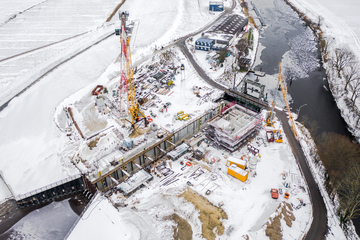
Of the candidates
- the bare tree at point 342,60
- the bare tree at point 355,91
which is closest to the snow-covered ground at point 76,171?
the bare tree at point 355,91

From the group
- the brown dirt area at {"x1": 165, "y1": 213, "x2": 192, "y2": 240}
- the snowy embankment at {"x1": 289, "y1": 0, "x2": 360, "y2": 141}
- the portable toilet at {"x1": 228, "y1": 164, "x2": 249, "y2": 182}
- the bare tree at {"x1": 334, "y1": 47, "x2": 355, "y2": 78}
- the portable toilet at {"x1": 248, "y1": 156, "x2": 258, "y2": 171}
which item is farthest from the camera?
the bare tree at {"x1": 334, "y1": 47, "x2": 355, "y2": 78}

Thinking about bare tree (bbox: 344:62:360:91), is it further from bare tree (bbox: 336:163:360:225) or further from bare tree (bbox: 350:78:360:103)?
bare tree (bbox: 336:163:360:225)

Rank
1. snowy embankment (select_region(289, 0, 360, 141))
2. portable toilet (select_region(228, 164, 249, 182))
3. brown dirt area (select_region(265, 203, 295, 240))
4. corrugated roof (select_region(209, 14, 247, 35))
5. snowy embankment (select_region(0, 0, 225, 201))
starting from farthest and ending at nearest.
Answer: corrugated roof (select_region(209, 14, 247, 35))
snowy embankment (select_region(289, 0, 360, 141))
snowy embankment (select_region(0, 0, 225, 201))
portable toilet (select_region(228, 164, 249, 182))
brown dirt area (select_region(265, 203, 295, 240))

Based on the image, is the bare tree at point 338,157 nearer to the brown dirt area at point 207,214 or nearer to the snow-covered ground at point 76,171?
the snow-covered ground at point 76,171

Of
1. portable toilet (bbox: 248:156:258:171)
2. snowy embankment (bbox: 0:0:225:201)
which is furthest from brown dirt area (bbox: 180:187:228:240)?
snowy embankment (bbox: 0:0:225:201)

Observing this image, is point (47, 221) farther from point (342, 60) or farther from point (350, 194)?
point (342, 60)

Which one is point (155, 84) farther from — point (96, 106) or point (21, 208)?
point (21, 208)

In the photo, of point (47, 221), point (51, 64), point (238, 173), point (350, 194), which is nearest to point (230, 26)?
point (51, 64)
